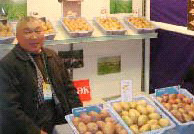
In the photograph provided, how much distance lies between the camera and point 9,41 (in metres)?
2.70

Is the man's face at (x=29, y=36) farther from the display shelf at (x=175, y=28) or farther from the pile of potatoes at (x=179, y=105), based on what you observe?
the display shelf at (x=175, y=28)

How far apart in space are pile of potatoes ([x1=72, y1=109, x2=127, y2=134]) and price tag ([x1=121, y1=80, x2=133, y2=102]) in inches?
5.3

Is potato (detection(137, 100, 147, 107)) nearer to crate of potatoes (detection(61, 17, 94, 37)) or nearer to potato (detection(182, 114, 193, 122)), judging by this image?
potato (detection(182, 114, 193, 122))

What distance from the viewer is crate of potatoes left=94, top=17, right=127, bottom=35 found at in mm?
3172

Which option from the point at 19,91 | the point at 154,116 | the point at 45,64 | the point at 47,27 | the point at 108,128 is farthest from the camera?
the point at 47,27

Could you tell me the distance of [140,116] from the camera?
5.14ft

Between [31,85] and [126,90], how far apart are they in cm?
74

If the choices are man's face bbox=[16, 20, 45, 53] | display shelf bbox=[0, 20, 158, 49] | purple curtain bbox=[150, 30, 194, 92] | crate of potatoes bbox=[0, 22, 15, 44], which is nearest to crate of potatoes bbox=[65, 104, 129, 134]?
man's face bbox=[16, 20, 45, 53]

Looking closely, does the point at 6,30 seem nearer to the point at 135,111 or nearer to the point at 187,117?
the point at 135,111

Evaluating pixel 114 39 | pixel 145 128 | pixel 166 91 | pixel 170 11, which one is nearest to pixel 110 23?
pixel 114 39

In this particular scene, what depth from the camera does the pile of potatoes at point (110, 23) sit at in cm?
322

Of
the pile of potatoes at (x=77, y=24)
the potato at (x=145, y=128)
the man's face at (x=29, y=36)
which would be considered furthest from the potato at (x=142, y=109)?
the pile of potatoes at (x=77, y=24)

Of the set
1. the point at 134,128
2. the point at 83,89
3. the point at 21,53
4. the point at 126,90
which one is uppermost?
the point at 21,53

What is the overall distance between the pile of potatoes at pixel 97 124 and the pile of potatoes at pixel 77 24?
5.08 feet
